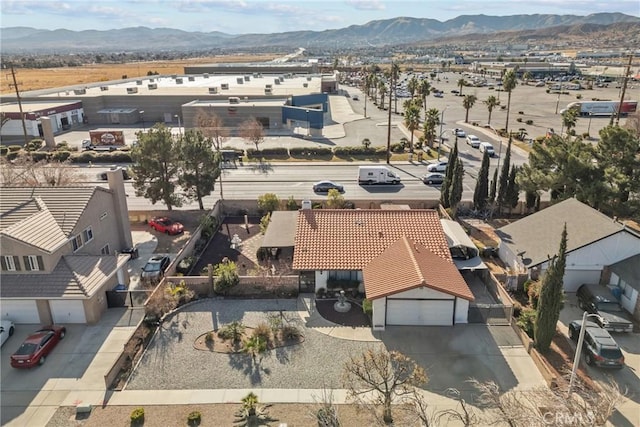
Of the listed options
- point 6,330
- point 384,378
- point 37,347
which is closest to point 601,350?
point 384,378

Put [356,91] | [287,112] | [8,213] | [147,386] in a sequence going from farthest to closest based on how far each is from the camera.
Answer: [356,91]
[287,112]
[8,213]
[147,386]

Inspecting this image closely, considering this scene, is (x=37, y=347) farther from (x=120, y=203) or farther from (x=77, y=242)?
(x=120, y=203)

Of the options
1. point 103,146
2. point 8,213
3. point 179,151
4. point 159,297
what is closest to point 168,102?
point 103,146

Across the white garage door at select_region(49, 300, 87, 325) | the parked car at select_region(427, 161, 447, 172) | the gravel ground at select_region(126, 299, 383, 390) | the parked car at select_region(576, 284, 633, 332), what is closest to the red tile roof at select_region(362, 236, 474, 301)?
the gravel ground at select_region(126, 299, 383, 390)

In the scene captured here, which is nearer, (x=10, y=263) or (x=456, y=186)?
(x=10, y=263)

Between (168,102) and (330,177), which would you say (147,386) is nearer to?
(330,177)
